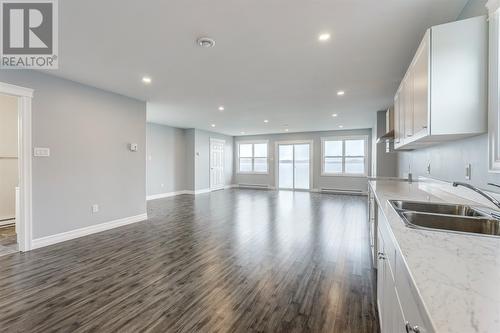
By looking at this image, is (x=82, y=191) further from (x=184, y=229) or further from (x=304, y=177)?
(x=304, y=177)

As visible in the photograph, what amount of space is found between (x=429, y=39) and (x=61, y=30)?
3315 millimetres

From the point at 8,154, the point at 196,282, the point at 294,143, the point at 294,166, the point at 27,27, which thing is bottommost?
the point at 196,282

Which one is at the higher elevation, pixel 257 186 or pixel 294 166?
pixel 294 166

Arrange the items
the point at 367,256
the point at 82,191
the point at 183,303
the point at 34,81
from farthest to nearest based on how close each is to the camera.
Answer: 1. the point at 82,191
2. the point at 34,81
3. the point at 367,256
4. the point at 183,303

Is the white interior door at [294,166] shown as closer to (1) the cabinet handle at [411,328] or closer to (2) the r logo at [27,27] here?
(2) the r logo at [27,27]

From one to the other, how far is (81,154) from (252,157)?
790cm

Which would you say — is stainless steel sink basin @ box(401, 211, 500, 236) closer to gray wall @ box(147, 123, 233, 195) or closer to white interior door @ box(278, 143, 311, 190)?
gray wall @ box(147, 123, 233, 195)

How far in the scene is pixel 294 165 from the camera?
34.6 feet

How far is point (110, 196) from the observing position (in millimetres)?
4559

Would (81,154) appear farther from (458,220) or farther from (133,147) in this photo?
(458,220)

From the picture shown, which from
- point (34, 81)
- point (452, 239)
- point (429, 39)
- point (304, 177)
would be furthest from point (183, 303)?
point (304, 177)

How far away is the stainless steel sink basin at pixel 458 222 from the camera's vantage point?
139cm

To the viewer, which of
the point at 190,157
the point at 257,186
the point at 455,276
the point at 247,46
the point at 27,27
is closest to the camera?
the point at 455,276

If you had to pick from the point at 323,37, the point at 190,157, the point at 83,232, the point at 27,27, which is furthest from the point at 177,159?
the point at 323,37
